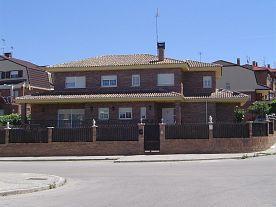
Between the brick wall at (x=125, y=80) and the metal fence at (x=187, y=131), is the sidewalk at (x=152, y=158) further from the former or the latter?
the brick wall at (x=125, y=80)

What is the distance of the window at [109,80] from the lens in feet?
141

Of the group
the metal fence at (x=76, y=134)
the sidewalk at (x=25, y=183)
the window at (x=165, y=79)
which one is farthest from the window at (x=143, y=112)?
the sidewalk at (x=25, y=183)

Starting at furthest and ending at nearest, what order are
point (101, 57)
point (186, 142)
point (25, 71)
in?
point (25, 71)
point (101, 57)
point (186, 142)

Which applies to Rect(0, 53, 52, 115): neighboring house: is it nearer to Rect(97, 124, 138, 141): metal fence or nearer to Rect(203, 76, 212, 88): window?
Rect(203, 76, 212, 88): window

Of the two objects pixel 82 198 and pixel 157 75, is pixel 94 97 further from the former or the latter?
pixel 82 198

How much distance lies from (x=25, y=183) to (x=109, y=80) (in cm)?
2620

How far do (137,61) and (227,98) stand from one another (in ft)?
26.5

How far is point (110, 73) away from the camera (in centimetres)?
4294

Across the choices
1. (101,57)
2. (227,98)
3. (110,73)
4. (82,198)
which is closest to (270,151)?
(227,98)

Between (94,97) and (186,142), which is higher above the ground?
(94,97)

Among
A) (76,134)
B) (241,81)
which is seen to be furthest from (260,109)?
(76,134)

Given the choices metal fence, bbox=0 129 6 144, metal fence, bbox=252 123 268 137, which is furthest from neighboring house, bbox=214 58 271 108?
metal fence, bbox=0 129 6 144

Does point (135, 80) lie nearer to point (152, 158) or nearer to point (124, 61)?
point (124, 61)

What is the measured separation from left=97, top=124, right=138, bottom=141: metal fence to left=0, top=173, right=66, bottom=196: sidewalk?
14202mm
